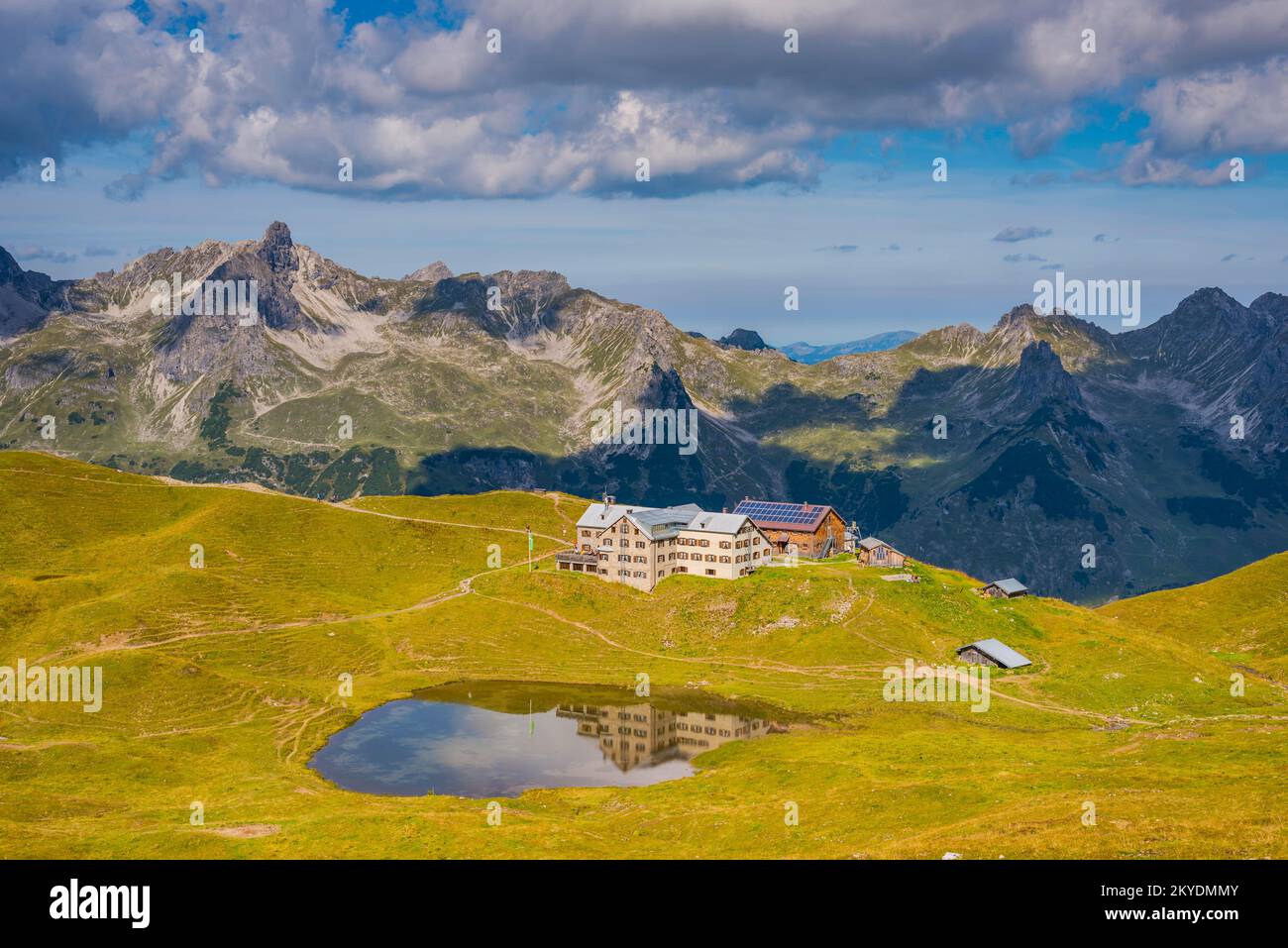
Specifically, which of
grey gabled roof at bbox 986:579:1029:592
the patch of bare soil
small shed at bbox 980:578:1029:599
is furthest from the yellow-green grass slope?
grey gabled roof at bbox 986:579:1029:592

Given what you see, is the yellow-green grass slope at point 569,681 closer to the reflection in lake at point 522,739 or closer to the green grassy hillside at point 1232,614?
the green grassy hillside at point 1232,614

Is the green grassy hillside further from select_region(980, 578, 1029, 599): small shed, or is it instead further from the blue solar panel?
the blue solar panel

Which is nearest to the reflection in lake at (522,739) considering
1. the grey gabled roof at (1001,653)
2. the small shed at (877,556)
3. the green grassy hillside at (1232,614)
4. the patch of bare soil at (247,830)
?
the patch of bare soil at (247,830)

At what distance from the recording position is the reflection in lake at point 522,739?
104 meters

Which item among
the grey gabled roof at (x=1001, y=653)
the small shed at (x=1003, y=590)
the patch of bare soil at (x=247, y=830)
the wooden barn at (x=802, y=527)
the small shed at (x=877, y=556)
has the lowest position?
the patch of bare soil at (x=247, y=830)

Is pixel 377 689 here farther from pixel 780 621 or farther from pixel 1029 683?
pixel 1029 683

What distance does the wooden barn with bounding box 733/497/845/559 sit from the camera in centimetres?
18325

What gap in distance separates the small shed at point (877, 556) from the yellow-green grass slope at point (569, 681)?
4.26 m

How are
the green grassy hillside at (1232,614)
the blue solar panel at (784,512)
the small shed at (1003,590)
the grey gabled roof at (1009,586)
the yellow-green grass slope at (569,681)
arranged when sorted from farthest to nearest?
1. the blue solar panel at (784,512)
2. the grey gabled roof at (1009,586)
3. the small shed at (1003,590)
4. the green grassy hillside at (1232,614)
5. the yellow-green grass slope at (569,681)

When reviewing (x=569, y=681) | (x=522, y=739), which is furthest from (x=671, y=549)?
(x=522, y=739)

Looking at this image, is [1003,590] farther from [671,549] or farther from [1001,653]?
[671,549]

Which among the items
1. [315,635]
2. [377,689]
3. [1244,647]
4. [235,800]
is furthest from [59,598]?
[1244,647]
